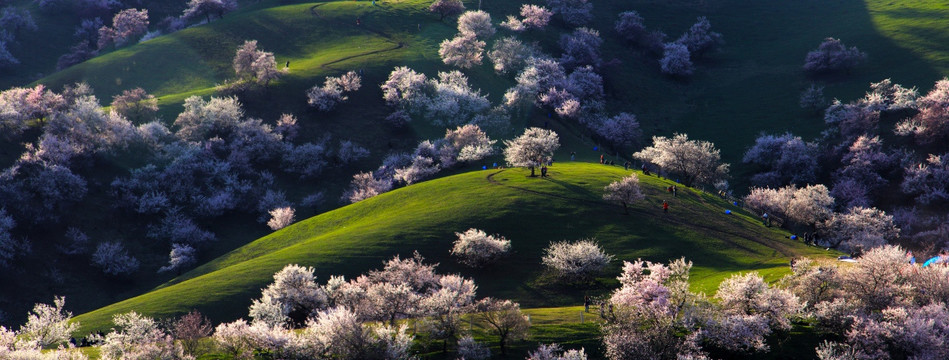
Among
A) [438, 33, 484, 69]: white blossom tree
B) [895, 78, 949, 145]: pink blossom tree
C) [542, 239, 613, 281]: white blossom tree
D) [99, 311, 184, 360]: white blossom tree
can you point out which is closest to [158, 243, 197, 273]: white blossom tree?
[99, 311, 184, 360]: white blossom tree

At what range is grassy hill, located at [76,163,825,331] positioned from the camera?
66.3 m

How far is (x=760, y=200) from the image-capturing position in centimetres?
9544

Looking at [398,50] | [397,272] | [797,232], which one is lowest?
[797,232]

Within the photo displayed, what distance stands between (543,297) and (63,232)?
6524 cm

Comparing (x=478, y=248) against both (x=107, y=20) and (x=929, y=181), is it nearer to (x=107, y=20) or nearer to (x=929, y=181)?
(x=929, y=181)

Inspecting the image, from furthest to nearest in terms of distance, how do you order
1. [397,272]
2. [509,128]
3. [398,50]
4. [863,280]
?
[398,50]
[509,128]
[397,272]
[863,280]

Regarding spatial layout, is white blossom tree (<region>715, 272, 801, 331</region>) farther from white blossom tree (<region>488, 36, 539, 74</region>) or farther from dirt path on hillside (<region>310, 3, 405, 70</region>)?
dirt path on hillside (<region>310, 3, 405, 70</region>)

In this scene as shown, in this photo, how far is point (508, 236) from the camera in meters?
76.0

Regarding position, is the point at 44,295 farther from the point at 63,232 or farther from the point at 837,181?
the point at 837,181

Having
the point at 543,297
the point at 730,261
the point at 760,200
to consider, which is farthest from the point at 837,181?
the point at 543,297

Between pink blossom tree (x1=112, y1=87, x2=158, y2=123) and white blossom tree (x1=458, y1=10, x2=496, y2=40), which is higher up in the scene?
white blossom tree (x1=458, y1=10, x2=496, y2=40)

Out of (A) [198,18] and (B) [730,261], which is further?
(A) [198,18]

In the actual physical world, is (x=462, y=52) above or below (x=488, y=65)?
above

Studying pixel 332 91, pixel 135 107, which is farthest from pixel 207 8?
pixel 332 91
